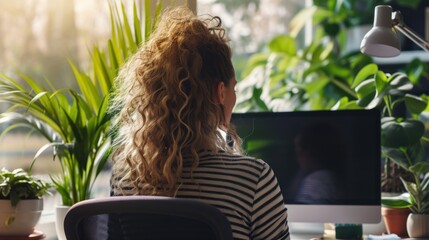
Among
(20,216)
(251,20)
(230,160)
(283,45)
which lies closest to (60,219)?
(20,216)

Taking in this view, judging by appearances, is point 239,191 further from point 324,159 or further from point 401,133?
point 401,133

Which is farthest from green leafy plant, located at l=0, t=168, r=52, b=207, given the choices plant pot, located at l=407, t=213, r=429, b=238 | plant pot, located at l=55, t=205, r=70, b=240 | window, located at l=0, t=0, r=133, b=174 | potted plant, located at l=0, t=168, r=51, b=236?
plant pot, located at l=407, t=213, r=429, b=238

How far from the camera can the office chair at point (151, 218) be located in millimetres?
1282

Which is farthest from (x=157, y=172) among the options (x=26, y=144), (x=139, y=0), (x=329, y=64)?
(x=329, y=64)

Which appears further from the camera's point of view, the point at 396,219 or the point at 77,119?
the point at 396,219

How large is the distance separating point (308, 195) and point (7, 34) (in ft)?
3.70

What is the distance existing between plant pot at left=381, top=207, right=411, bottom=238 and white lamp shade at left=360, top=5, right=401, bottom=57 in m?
0.55

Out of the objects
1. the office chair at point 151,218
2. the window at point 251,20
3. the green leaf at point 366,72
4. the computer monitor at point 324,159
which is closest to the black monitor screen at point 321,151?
the computer monitor at point 324,159

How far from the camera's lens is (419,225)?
2480mm

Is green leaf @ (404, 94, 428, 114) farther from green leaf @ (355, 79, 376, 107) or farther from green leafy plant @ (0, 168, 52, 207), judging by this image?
green leafy plant @ (0, 168, 52, 207)

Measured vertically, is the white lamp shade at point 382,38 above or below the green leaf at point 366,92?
above

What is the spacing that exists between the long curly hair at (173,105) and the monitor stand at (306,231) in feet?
3.58

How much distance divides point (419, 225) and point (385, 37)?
63cm

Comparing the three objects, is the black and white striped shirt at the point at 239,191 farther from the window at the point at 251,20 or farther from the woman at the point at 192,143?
the window at the point at 251,20
